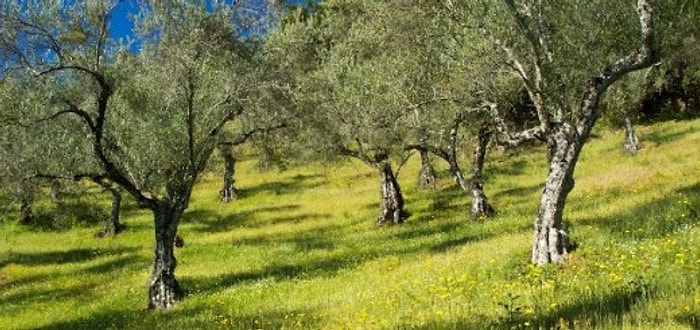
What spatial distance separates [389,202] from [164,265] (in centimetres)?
1667

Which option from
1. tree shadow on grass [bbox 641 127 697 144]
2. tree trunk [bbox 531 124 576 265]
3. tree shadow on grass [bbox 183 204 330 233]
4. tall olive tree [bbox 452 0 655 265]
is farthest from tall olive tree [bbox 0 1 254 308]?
tree shadow on grass [bbox 641 127 697 144]

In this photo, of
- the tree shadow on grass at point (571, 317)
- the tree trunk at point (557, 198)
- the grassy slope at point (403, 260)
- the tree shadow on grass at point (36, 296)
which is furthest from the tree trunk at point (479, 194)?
the tree shadow on grass at point (571, 317)

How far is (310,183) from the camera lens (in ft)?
182

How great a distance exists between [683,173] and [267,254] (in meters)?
18.4

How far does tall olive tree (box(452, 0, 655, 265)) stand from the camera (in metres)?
14.8

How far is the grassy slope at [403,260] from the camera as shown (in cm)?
1073

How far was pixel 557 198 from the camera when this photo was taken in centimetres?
1525


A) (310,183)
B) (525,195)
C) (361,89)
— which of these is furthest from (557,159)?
(310,183)

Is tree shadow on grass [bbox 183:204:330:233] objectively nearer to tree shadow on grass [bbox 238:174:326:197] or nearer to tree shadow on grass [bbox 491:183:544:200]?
tree shadow on grass [bbox 238:174:326:197]

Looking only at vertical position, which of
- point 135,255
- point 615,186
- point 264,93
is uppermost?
point 264,93

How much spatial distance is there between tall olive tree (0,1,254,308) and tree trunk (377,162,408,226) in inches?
563

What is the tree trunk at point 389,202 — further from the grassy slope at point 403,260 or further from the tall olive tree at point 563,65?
the tall olive tree at point 563,65

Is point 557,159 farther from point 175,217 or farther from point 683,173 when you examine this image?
point 683,173

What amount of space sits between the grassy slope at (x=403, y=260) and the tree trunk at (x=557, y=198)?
0.48 metres
